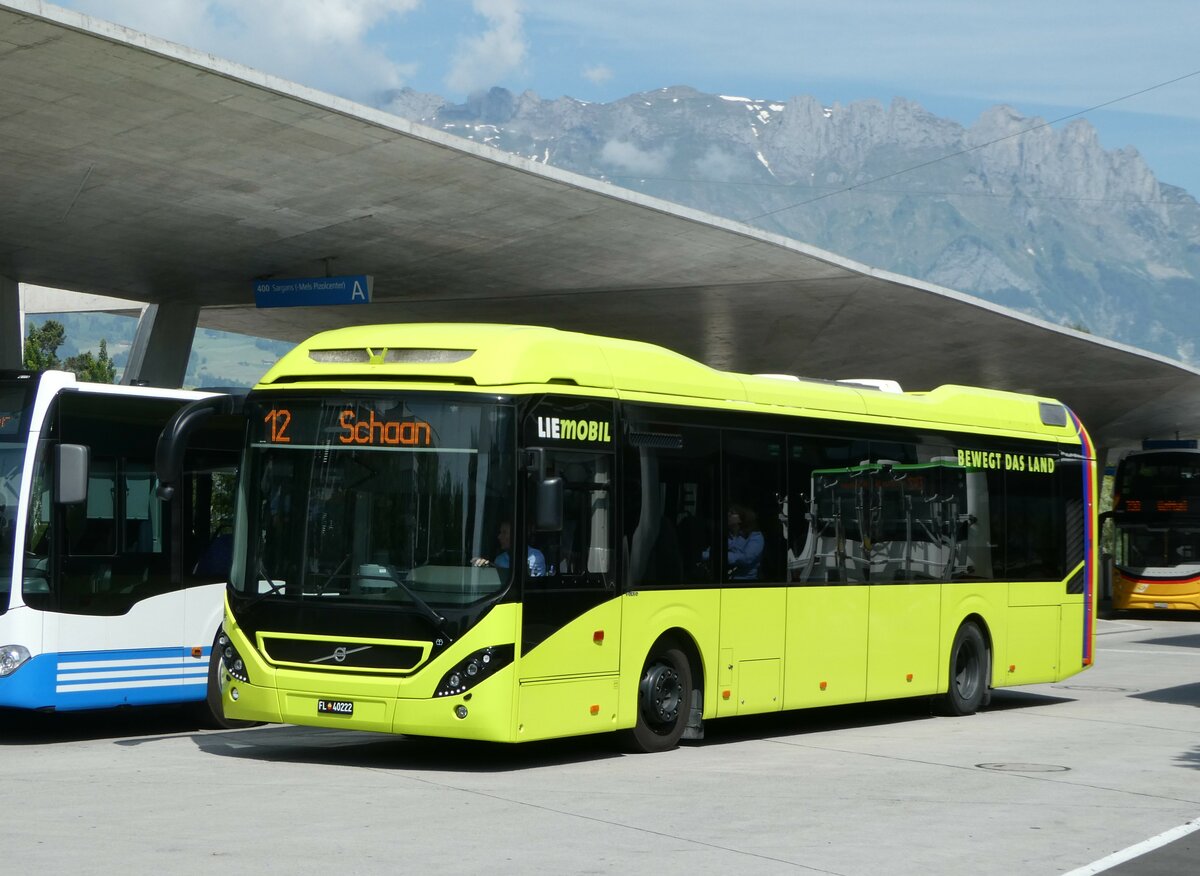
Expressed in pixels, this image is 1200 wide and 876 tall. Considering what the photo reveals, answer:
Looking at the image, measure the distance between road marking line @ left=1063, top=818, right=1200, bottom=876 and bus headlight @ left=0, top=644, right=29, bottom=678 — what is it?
789cm

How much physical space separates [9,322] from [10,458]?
54.1 ft

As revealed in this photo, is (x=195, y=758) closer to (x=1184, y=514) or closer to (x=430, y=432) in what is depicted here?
(x=430, y=432)

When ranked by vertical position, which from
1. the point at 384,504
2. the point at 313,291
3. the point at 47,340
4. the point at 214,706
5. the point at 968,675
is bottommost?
the point at 214,706

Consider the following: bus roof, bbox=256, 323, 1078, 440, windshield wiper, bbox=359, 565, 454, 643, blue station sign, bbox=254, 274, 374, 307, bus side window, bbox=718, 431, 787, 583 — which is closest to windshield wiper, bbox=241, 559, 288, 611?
windshield wiper, bbox=359, 565, 454, 643

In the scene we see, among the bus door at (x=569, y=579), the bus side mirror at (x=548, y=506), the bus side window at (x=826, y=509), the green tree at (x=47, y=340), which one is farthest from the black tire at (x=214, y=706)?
the green tree at (x=47, y=340)

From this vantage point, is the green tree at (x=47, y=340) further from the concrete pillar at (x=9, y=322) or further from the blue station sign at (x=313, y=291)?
the blue station sign at (x=313, y=291)

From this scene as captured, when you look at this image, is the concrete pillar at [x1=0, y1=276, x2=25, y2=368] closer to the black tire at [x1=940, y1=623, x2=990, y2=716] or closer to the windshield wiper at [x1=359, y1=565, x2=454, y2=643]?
the black tire at [x1=940, y1=623, x2=990, y2=716]

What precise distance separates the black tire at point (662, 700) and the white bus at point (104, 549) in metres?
3.42

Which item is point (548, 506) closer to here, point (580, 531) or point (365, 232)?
point (580, 531)

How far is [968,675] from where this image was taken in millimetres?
16500

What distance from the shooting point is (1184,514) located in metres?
42.0

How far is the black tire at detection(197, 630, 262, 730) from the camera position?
523 inches

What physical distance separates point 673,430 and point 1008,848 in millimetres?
4730

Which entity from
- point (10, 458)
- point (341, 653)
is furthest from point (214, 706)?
point (341, 653)
